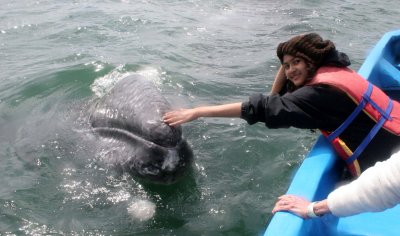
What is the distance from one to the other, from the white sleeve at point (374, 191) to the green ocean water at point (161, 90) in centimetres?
202

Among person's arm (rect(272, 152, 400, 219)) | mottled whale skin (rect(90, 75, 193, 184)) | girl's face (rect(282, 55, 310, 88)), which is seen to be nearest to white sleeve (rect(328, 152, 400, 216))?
person's arm (rect(272, 152, 400, 219))

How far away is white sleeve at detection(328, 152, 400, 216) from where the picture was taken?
9.38 feet

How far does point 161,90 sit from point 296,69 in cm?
449

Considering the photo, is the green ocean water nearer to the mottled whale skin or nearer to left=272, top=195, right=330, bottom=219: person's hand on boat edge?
the mottled whale skin

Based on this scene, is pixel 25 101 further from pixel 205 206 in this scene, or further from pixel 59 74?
pixel 205 206

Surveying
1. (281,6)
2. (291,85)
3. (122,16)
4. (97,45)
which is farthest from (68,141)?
(281,6)

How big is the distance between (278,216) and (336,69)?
1.83 meters

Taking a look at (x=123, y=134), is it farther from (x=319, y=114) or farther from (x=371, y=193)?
(x=371, y=193)

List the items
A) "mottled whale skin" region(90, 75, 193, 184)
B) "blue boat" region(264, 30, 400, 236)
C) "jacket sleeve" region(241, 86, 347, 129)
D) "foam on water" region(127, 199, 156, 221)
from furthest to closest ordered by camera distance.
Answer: "foam on water" region(127, 199, 156, 221)
"mottled whale skin" region(90, 75, 193, 184)
"jacket sleeve" region(241, 86, 347, 129)
"blue boat" region(264, 30, 400, 236)

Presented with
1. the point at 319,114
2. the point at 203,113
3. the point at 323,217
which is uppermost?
the point at 319,114

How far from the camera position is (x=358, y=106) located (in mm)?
4594

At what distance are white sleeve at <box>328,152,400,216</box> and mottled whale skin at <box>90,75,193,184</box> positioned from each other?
235cm

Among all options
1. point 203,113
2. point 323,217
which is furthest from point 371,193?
point 203,113

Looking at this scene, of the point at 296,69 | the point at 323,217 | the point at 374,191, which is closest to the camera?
the point at 374,191
